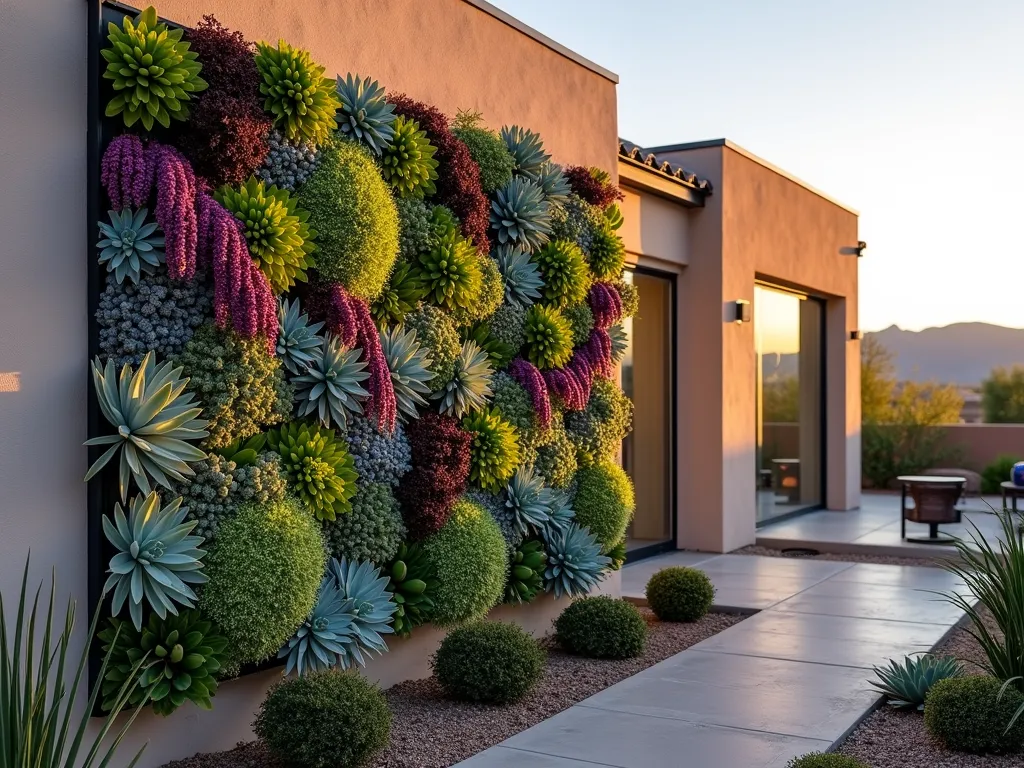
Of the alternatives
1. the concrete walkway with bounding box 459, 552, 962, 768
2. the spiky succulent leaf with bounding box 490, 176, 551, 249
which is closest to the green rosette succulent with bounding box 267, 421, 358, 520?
the concrete walkway with bounding box 459, 552, 962, 768

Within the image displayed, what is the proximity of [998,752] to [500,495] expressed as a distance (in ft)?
10.4

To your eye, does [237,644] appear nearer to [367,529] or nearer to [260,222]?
[367,529]

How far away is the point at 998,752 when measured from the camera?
4996 millimetres

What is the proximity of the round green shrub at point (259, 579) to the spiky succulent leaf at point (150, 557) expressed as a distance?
0.15 meters

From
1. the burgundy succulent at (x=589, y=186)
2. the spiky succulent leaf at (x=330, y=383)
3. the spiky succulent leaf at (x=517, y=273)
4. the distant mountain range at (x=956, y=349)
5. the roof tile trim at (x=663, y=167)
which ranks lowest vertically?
the spiky succulent leaf at (x=330, y=383)

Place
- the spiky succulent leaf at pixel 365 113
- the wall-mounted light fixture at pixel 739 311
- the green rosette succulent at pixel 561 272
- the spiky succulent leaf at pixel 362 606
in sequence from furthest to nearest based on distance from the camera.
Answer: the wall-mounted light fixture at pixel 739 311 < the green rosette succulent at pixel 561 272 < the spiky succulent leaf at pixel 365 113 < the spiky succulent leaf at pixel 362 606

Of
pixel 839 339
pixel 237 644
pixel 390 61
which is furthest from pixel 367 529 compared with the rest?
pixel 839 339

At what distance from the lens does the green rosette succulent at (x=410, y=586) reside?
227 inches

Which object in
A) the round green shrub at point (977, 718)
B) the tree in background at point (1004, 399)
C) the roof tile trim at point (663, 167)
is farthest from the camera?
the tree in background at point (1004, 399)

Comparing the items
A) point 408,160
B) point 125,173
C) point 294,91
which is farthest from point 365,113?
point 125,173

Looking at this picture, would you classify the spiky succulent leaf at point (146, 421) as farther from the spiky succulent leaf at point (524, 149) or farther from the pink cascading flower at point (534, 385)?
the spiky succulent leaf at point (524, 149)

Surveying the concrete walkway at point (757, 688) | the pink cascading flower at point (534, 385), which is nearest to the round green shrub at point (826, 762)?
the concrete walkway at point (757, 688)

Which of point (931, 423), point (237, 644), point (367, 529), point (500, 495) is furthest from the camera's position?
point (931, 423)

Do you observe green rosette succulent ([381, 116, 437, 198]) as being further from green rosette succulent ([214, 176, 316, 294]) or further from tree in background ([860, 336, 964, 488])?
tree in background ([860, 336, 964, 488])
